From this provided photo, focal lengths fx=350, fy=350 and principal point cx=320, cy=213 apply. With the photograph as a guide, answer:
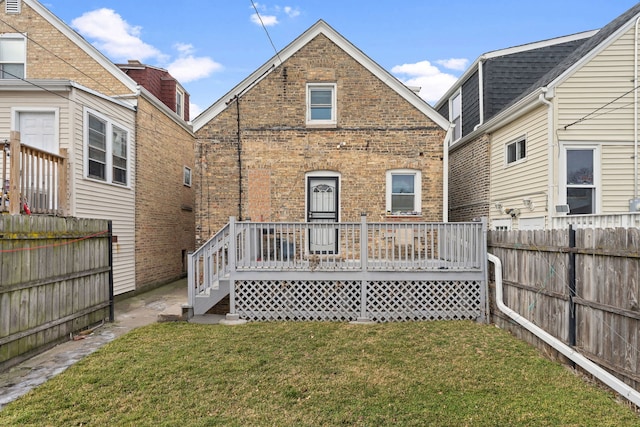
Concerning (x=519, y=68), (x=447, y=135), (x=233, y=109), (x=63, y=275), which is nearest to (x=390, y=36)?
(x=519, y=68)

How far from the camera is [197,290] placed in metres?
6.91

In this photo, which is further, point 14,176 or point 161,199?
point 161,199

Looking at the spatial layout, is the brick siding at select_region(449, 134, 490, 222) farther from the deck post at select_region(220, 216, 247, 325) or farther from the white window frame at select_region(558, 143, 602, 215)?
the deck post at select_region(220, 216, 247, 325)

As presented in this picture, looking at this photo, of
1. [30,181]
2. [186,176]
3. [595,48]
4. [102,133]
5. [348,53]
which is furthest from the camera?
[186,176]

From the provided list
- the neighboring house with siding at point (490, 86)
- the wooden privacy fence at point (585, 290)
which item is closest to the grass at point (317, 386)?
the wooden privacy fence at point (585, 290)

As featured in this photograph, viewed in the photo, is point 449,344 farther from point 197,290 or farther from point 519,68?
point 519,68

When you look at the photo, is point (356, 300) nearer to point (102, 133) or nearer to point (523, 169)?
point (523, 169)

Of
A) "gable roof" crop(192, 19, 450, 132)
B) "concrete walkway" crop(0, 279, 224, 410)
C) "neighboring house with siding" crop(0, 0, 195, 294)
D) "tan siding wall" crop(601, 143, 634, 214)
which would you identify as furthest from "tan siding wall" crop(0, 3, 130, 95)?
"tan siding wall" crop(601, 143, 634, 214)

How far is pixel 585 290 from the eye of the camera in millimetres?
4293

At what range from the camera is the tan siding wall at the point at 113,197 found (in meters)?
7.73

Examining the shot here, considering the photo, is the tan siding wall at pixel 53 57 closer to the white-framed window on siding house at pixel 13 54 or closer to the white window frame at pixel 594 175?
the white-framed window on siding house at pixel 13 54

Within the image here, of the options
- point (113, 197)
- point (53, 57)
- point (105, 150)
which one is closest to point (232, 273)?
point (113, 197)

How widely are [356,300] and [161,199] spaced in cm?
767

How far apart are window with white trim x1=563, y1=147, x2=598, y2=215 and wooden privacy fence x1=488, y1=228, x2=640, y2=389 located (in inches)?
117
